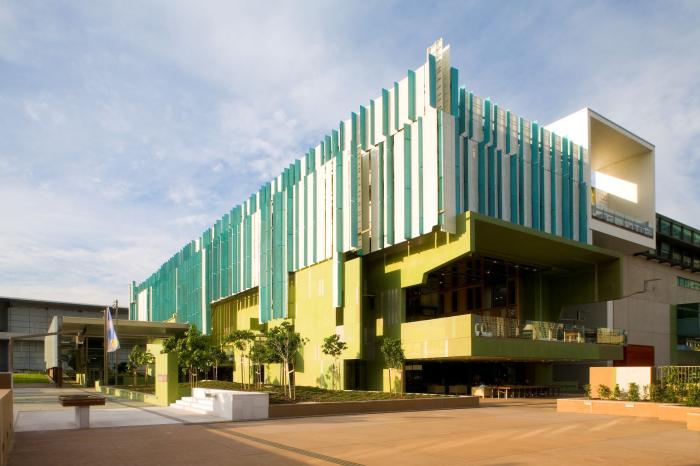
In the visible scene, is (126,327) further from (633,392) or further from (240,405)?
(633,392)

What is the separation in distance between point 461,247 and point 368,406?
10909mm

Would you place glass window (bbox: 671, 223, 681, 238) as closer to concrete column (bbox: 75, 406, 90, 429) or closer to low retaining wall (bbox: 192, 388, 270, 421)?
low retaining wall (bbox: 192, 388, 270, 421)

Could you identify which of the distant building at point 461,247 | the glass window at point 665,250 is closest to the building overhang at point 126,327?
the distant building at point 461,247

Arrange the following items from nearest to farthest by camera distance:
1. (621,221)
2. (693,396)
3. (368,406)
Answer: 1. (693,396)
2. (368,406)
3. (621,221)

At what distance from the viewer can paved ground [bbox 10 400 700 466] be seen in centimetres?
1302

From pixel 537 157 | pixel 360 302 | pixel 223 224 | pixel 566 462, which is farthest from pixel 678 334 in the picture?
pixel 566 462

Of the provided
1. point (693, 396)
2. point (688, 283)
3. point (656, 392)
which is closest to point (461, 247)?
point (656, 392)

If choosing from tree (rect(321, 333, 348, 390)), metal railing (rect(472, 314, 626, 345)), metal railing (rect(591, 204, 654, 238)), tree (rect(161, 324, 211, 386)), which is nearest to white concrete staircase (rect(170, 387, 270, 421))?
tree (rect(161, 324, 211, 386))

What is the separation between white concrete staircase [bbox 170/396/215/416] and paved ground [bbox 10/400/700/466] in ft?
11.7

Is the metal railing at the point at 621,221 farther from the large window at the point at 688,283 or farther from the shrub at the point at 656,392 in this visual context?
the shrub at the point at 656,392

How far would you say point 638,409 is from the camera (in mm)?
23734

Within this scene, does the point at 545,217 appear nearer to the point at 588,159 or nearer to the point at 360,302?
the point at 588,159

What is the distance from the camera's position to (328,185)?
134 feet

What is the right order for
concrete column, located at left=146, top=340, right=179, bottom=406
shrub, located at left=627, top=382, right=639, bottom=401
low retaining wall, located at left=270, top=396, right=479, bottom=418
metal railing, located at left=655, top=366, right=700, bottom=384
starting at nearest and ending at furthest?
low retaining wall, located at left=270, top=396, right=479, bottom=418, metal railing, located at left=655, top=366, right=700, bottom=384, shrub, located at left=627, top=382, right=639, bottom=401, concrete column, located at left=146, top=340, right=179, bottom=406
